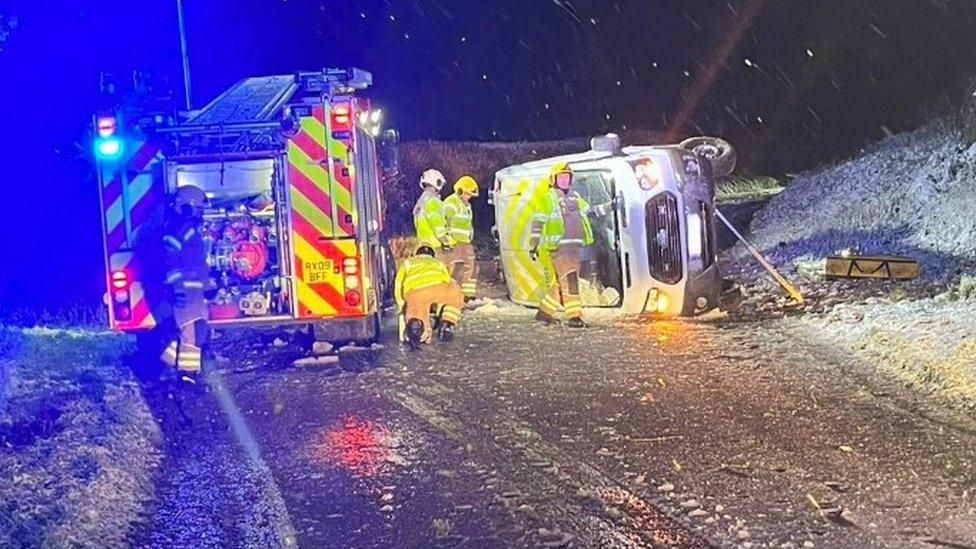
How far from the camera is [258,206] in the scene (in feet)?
29.8

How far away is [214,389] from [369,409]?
5.13 feet

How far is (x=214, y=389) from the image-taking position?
8.29m

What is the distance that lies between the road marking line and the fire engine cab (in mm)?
821

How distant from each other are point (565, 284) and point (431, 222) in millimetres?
1416

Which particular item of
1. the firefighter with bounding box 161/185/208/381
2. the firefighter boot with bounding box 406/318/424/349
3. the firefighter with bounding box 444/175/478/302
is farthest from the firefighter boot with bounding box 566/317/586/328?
the firefighter with bounding box 161/185/208/381

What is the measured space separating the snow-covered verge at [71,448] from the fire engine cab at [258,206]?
0.77 metres

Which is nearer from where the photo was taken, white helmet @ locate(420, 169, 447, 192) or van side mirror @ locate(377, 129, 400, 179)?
white helmet @ locate(420, 169, 447, 192)

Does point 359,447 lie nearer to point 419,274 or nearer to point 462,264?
point 419,274

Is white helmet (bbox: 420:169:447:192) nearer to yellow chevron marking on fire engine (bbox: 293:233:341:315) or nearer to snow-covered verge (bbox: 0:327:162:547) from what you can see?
yellow chevron marking on fire engine (bbox: 293:233:341:315)

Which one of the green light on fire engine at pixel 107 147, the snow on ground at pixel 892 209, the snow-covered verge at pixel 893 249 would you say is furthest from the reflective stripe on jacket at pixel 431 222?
the snow on ground at pixel 892 209

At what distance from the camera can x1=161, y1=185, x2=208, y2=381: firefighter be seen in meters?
8.16

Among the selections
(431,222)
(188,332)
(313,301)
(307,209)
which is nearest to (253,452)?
(188,332)

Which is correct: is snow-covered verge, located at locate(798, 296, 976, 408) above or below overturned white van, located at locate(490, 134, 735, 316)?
below

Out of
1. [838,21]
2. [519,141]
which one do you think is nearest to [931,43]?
[838,21]
